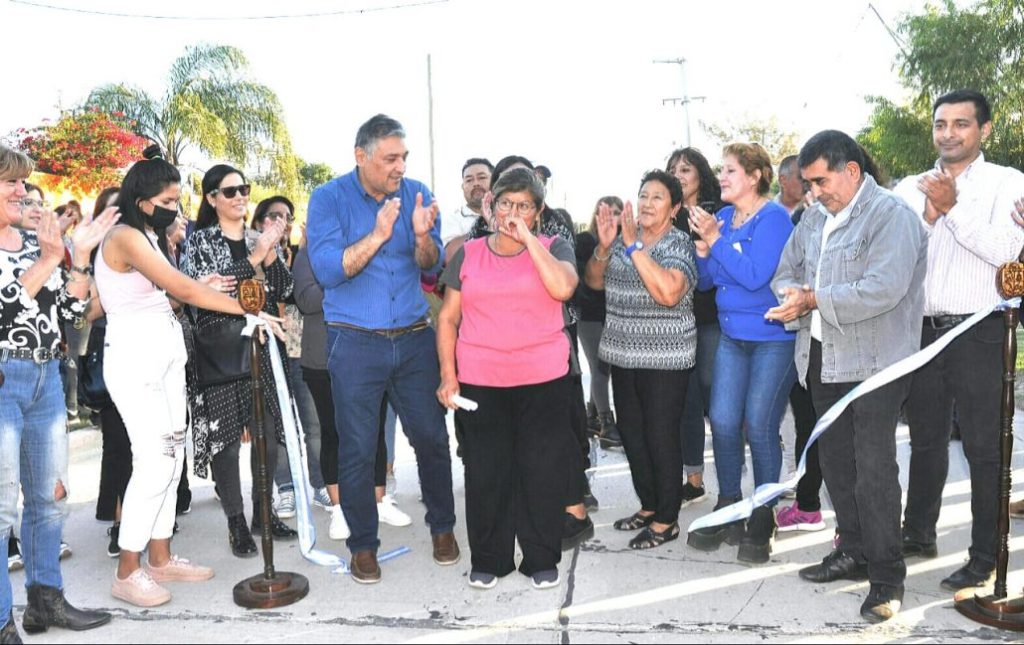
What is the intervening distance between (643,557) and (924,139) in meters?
22.8

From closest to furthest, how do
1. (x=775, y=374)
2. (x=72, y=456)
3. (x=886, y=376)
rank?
1. (x=886, y=376)
2. (x=775, y=374)
3. (x=72, y=456)

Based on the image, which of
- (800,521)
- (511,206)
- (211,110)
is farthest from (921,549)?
(211,110)

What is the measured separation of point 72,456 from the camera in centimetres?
736

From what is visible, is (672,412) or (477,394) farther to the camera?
(672,412)

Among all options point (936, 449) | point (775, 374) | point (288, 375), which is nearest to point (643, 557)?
point (775, 374)

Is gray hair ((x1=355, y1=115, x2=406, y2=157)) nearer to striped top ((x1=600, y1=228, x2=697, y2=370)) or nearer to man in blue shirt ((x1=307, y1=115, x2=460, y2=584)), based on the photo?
man in blue shirt ((x1=307, y1=115, x2=460, y2=584))

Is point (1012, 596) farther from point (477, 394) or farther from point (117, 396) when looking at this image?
point (117, 396)

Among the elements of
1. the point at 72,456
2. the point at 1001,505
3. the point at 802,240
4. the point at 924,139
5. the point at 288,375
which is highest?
the point at 924,139

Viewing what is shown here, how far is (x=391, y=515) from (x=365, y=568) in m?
0.93

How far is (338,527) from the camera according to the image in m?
5.10

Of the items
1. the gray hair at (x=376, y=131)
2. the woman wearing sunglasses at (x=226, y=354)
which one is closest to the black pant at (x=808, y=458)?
the gray hair at (x=376, y=131)

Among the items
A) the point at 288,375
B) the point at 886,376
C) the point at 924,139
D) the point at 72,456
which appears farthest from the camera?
the point at 924,139

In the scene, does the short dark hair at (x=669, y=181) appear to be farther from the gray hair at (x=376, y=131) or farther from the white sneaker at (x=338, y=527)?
the white sneaker at (x=338, y=527)

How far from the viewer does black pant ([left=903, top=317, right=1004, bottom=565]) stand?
3.96 metres
